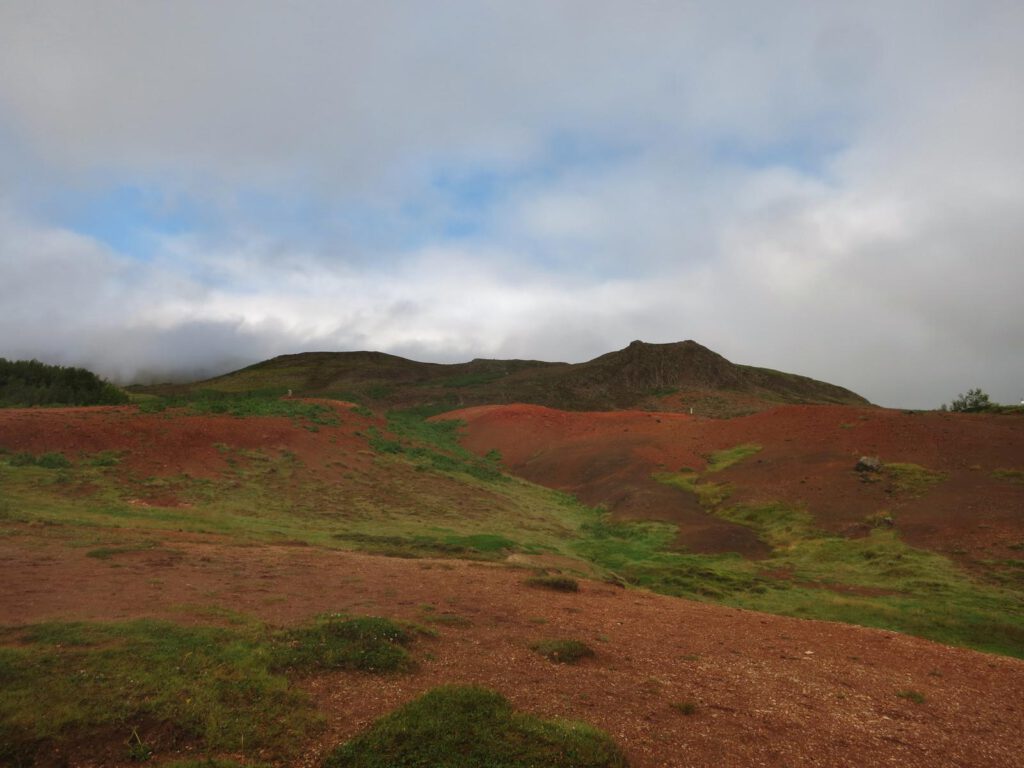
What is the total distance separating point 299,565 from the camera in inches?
502

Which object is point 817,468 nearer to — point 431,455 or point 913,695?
point 431,455

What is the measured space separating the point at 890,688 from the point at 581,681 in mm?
4590

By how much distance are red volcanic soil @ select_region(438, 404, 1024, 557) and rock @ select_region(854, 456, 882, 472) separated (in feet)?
1.40

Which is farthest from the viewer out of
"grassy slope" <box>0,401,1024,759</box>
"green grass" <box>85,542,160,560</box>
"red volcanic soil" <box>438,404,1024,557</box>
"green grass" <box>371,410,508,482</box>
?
"green grass" <box>371,410,508,482</box>

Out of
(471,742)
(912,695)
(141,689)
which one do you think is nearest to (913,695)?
(912,695)

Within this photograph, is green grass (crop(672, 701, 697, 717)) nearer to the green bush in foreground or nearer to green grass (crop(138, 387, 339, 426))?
the green bush in foreground

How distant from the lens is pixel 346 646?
769cm

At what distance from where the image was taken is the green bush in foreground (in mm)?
5301

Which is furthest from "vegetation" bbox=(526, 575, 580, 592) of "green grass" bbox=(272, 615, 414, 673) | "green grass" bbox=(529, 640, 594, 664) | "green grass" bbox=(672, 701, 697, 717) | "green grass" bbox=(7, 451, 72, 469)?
"green grass" bbox=(7, 451, 72, 469)

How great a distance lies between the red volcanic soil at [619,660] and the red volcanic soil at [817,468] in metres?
10.3

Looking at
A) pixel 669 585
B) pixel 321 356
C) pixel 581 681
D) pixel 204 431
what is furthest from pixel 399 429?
pixel 321 356

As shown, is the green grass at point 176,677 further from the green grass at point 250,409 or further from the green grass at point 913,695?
the green grass at point 250,409

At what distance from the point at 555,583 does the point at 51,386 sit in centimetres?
3486

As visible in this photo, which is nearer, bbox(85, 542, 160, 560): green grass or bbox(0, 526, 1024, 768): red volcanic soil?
bbox(0, 526, 1024, 768): red volcanic soil
